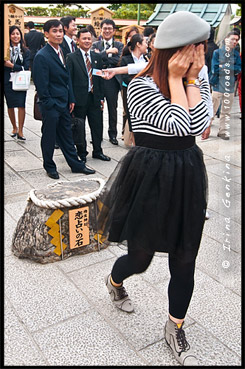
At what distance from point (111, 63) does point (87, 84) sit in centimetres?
139

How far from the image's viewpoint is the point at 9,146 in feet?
19.1

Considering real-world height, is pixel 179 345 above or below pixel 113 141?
below

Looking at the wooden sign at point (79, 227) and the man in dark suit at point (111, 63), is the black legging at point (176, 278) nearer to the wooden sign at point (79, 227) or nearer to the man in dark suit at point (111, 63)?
the wooden sign at point (79, 227)

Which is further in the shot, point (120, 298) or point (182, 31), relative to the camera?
point (120, 298)

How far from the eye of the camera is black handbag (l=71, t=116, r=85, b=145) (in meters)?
4.96

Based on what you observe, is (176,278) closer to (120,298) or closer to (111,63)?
(120,298)

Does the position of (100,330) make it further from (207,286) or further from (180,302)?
(207,286)

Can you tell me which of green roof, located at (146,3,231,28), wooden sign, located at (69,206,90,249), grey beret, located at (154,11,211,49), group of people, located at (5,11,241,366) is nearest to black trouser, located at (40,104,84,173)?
wooden sign, located at (69,206,90,249)

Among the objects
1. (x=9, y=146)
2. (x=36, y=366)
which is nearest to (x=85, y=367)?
(x=36, y=366)

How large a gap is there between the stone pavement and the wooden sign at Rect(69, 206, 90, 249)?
14 cm

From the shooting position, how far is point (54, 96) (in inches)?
172

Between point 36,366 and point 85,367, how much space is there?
25cm

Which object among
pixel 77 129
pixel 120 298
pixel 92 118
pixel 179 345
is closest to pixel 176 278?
pixel 179 345

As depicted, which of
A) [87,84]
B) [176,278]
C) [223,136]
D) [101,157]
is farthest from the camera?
[223,136]
